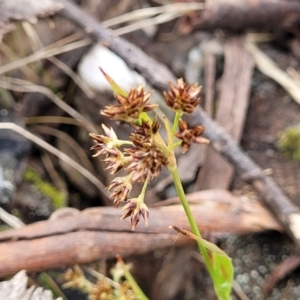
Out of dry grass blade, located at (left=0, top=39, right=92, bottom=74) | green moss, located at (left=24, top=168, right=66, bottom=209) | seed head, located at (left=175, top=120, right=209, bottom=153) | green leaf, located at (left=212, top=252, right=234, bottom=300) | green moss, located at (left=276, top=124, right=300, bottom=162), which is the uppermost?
dry grass blade, located at (left=0, top=39, right=92, bottom=74)

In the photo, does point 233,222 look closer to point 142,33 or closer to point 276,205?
point 276,205

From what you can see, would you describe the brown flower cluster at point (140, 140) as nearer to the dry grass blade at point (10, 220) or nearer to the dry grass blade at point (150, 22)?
the dry grass blade at point (10, 220)

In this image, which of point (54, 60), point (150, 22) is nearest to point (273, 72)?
point (150, 22)

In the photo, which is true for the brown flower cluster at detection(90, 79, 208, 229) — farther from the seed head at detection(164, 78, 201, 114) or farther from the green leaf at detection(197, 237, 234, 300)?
the green leaf at detection(197, 237, 234, 300)

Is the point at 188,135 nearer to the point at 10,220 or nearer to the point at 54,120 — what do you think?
the point at 10,220

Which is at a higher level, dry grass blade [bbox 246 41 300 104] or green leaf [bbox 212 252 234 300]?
dry grass blade [bbox 246 41 300 104]

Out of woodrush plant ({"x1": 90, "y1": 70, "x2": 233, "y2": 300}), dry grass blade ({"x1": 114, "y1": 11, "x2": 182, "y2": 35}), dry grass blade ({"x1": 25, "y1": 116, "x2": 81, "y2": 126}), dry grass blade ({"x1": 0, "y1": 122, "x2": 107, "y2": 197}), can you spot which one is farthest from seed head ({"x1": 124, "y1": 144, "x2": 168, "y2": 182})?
dry grass blade ({"x1": 114, "y1": 11, "x2": 182, "y2": 35})
